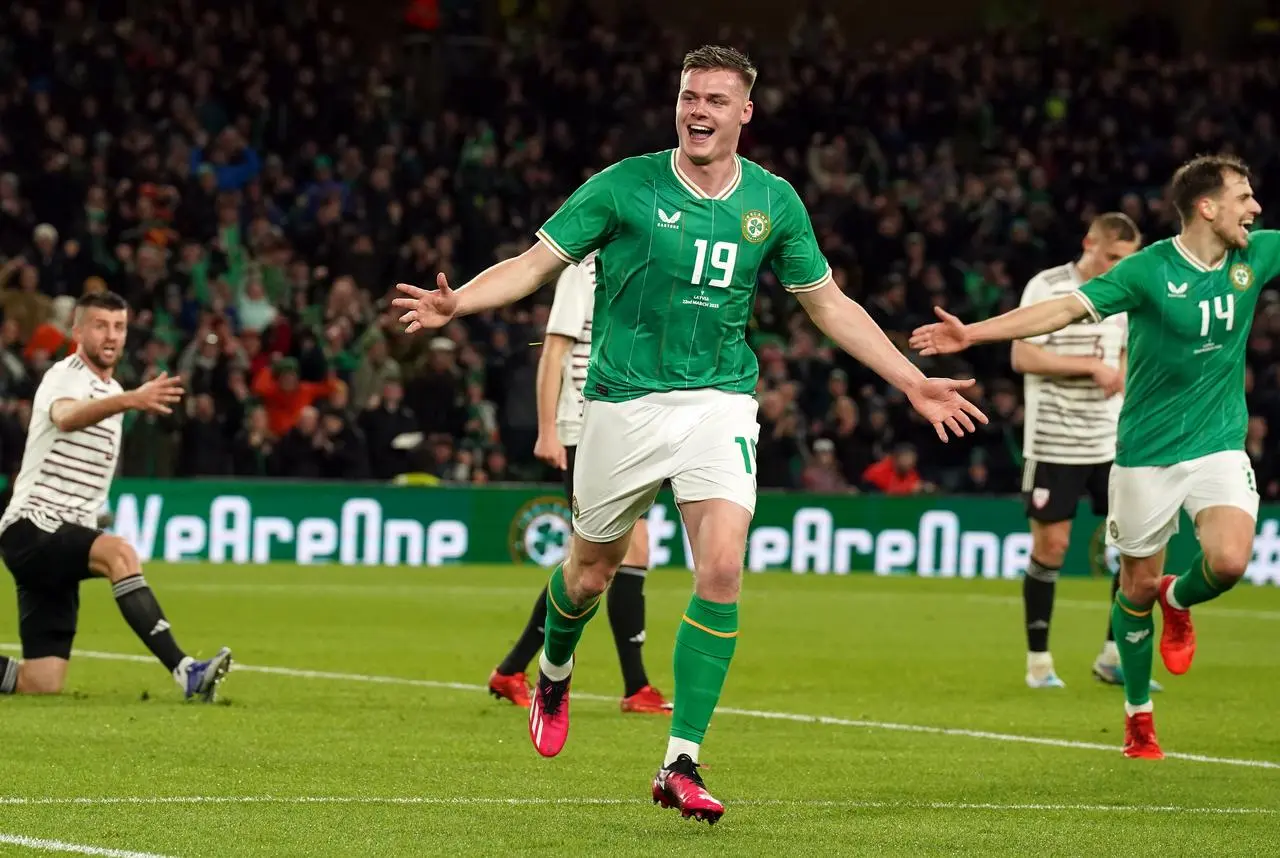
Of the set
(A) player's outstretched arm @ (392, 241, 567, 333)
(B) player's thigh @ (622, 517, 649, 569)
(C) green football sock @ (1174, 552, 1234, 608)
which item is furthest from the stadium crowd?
(A) player's outstretched arm @ (392, 241, 567, 333)

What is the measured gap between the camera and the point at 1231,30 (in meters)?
33.2

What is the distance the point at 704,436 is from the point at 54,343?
1533cm

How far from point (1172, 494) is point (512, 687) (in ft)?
10.7

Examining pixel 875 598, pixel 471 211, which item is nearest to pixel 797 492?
pixel 875 598

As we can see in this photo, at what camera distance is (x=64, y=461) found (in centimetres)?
1020

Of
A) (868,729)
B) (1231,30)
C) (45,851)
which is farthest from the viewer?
(1231,30)

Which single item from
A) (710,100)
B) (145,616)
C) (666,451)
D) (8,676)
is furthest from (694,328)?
(8,676)

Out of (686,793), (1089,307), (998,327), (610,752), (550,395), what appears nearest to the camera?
(686,793)

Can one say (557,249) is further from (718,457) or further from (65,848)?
(65,848)

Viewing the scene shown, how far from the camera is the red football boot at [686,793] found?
21.0 ft

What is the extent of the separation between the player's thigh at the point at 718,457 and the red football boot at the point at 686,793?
0.87m

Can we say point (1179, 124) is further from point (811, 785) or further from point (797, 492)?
point (811, 785)


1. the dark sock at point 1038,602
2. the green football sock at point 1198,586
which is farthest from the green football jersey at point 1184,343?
the dark sock at point 1038,602

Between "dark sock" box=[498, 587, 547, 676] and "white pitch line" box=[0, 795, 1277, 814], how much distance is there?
2791mm
